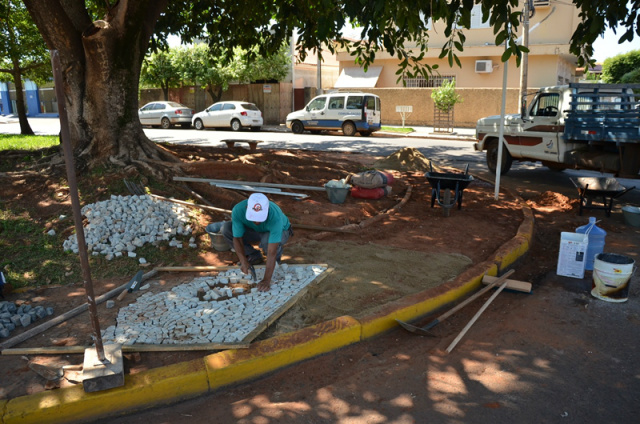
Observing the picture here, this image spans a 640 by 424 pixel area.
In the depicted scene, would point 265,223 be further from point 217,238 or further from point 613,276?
point 613,276

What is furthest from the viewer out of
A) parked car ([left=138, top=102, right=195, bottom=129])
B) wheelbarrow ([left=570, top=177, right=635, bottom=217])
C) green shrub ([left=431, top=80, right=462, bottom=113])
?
parked car ([left=138, top=102, right=195, bottom=129])

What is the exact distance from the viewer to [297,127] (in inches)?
920

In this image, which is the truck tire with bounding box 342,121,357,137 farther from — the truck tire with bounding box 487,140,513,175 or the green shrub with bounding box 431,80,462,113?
the truck tire with bounding box 487,140,513,175

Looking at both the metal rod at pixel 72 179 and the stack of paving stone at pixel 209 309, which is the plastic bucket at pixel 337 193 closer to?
the stack of paving stone at pixel 209 309

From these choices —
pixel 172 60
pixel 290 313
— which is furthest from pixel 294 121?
pixel 290 313

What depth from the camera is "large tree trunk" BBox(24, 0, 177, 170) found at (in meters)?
7.91

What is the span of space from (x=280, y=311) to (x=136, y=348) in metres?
1.24

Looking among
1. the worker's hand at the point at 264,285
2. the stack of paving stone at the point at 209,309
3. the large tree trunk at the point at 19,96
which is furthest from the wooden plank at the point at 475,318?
the large tree trunk at the point at 19,96

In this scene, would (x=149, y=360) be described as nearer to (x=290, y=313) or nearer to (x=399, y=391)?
(x=290, y=313)

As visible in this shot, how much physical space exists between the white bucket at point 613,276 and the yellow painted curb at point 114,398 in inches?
155

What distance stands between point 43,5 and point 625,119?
10097mm

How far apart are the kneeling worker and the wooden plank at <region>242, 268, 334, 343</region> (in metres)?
0.35

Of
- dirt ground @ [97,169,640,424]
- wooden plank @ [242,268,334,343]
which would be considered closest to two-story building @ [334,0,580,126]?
wooden plank @ [242,268,334,343]

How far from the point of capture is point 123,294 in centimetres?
471
